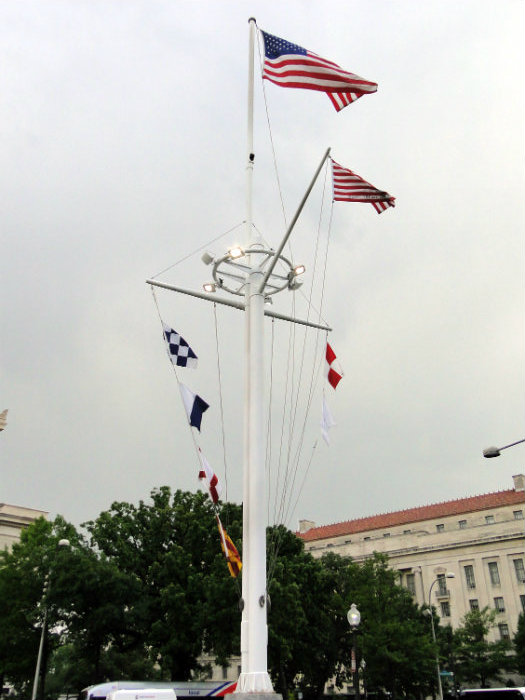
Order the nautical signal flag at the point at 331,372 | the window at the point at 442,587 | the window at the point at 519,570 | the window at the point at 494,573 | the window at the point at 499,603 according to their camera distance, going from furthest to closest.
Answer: the window at the point at 442,587 < the window at the point at 494,573 < the window at the point at 499,603 < the window at the point at 519,570 < the nautical signal flag at the point at 331,372

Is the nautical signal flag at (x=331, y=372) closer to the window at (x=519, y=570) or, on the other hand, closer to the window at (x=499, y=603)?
the window at (x=519, y=570)

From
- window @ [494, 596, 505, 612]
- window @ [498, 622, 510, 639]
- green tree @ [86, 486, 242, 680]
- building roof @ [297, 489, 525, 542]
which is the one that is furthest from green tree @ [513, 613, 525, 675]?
green tree @ [86, 486, 242, 680]

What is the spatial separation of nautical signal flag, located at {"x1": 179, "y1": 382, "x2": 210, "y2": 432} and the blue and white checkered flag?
1.14 metres

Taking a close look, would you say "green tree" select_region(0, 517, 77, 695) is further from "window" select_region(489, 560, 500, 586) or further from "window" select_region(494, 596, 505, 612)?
"window" select_region(489, 560, 500, 586)

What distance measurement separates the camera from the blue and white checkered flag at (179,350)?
20047 mm

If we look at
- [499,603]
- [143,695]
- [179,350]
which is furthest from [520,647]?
[179,350]

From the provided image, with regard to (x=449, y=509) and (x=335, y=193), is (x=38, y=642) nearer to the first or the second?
(x=335, y=193)

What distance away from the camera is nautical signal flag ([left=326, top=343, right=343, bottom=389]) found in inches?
781

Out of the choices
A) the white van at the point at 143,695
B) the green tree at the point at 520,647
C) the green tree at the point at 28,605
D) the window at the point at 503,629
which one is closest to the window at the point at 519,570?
the window at the point at 503,629

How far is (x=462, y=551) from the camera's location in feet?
265

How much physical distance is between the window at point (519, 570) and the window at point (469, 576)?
17.8 feet

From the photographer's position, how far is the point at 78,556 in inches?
1502

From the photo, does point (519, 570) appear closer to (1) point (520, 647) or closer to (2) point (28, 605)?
(1) point (520, 647)

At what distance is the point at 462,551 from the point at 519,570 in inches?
287
